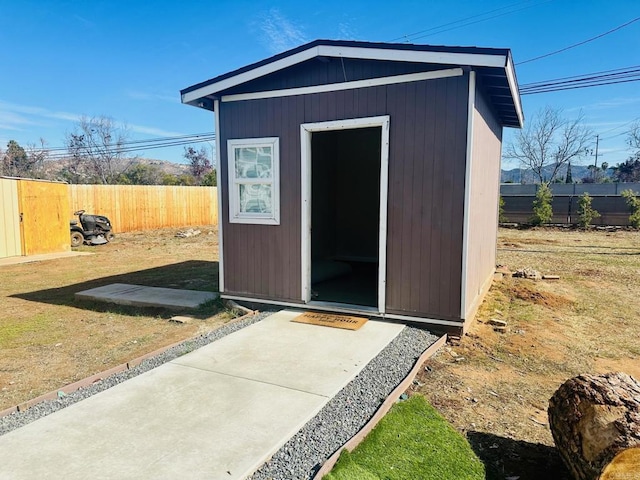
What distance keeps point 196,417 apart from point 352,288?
3.72 metres

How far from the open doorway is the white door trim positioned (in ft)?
8.84

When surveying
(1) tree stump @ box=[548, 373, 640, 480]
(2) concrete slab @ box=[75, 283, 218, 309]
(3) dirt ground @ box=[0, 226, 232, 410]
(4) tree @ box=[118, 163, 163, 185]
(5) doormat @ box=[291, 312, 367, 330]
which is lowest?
(3) dirt ground @ box=[0, 226, 232, 410]

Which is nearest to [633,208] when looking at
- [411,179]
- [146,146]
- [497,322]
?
[497,322]

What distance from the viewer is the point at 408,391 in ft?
9.76

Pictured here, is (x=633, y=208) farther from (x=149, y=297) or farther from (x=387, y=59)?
(x=149, y=297)

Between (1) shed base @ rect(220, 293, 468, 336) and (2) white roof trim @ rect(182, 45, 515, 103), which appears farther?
(1) shed base @ rect(220, 293, 468, 336)

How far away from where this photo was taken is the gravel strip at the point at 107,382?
245 centimetres

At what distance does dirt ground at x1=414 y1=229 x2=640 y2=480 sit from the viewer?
2402mm

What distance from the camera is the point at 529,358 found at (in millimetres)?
3803

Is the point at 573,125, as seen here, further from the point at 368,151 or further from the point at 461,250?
the point at 461,250

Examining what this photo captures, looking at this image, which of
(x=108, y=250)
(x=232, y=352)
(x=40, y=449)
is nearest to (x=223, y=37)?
(x=108, y=250)

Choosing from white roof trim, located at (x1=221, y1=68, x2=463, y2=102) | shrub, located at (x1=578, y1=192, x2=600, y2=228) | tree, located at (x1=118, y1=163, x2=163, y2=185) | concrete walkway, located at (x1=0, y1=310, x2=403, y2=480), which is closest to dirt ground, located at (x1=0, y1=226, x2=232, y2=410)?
concrete walkway, located at (x1=0, y1=310, x2=403, y2=480)

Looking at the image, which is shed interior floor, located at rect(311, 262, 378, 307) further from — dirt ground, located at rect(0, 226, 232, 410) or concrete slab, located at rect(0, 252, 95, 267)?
concrete slab, located at rect(0, 252, 95, 267)

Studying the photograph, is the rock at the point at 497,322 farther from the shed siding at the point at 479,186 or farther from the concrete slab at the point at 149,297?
the concrete slab at the point at 149,297
